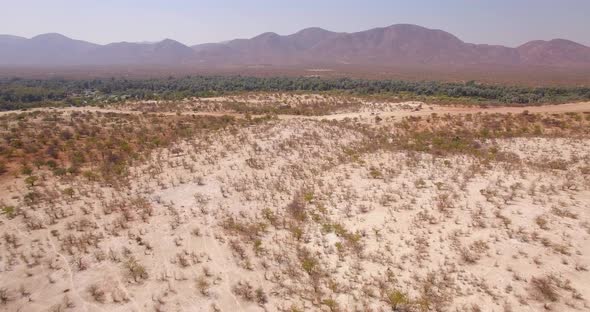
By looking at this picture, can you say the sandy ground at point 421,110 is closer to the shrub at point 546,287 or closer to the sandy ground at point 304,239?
the sandy ground at point 304,239

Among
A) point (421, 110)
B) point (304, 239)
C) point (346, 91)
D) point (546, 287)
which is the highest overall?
point (346, 91)

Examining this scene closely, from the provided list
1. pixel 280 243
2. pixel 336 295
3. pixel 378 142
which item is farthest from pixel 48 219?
pixel 378 142

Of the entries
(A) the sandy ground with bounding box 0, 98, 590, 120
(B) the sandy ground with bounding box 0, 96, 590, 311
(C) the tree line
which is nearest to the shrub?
(B) the sandy ground with bounding box 0, 96, 590, 311

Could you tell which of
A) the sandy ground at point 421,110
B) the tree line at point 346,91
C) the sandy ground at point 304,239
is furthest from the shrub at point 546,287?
the tree line at point 346,91

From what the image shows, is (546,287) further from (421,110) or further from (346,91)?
(346,91)

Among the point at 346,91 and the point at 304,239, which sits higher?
the point at 346,91

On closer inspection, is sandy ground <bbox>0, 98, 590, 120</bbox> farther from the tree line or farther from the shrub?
the shrub

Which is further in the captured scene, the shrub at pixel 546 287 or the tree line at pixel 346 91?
the tree line at pixel 346 91

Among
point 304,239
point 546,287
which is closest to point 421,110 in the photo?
point 304,239

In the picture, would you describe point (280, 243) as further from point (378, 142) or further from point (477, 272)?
point (378, 142)
